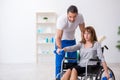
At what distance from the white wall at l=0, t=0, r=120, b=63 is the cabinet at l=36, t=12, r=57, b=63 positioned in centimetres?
11

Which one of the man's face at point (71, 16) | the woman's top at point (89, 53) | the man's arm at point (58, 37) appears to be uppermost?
the man's face at point (71, 16)

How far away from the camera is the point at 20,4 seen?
23.1 feet

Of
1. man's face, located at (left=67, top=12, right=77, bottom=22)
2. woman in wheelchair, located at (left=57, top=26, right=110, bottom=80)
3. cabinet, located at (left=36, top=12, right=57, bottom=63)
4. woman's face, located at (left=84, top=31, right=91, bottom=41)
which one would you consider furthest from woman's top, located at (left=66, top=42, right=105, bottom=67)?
cabinet, located at (left=36, top=12, right=57, bottom=63)

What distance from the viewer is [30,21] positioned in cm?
705

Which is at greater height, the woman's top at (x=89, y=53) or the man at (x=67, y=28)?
the man at (x=67, y=28)

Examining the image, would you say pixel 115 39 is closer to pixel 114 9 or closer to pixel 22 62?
Answer: pixel 114 9

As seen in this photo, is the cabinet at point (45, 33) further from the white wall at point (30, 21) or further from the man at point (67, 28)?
the man at point (67, 28)

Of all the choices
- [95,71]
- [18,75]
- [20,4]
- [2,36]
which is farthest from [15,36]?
[95,71]

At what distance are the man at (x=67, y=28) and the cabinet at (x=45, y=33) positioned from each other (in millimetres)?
3443

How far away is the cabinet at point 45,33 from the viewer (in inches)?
278

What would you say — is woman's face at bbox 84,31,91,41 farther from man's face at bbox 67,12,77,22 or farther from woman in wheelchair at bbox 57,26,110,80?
man's face at bbox 67,12,77,22

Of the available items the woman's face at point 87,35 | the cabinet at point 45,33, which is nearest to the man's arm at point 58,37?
the woman's face at point 87,35

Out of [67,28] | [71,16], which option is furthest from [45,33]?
[71,16]

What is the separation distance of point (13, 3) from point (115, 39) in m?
2.89
